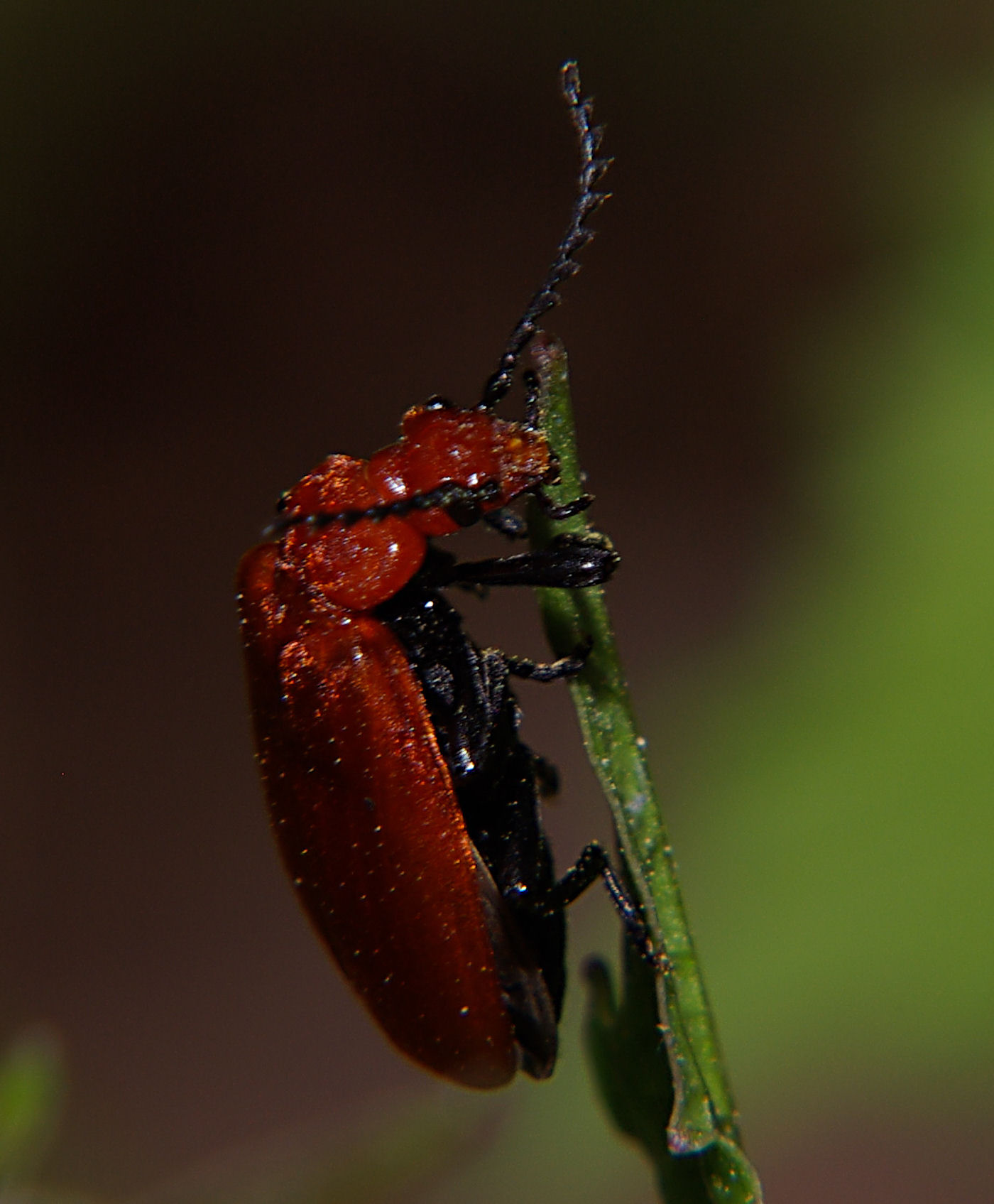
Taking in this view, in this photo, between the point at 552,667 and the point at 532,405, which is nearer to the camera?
the point at 552,667

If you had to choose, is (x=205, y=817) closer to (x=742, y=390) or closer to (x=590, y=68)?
(x=742, y=390)

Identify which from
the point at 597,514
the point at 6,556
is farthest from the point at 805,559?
the point at 6,556

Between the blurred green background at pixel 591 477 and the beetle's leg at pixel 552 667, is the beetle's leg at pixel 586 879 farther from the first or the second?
the blurred green background at pixel 591 477

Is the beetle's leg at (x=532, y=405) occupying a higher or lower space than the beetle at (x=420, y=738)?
higher

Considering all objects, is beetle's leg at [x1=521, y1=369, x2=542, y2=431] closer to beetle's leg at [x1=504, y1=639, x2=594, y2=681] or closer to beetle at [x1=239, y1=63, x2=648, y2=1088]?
beetle at [x1=239, y1=63, x2=648, y2=1088]

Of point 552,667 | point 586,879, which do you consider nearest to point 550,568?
point 552,667

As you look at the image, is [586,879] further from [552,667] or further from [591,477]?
[591,477]

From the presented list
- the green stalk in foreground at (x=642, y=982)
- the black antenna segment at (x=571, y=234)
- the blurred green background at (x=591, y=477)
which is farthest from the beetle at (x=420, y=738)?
the blurred green background at (x=591, y=477)
